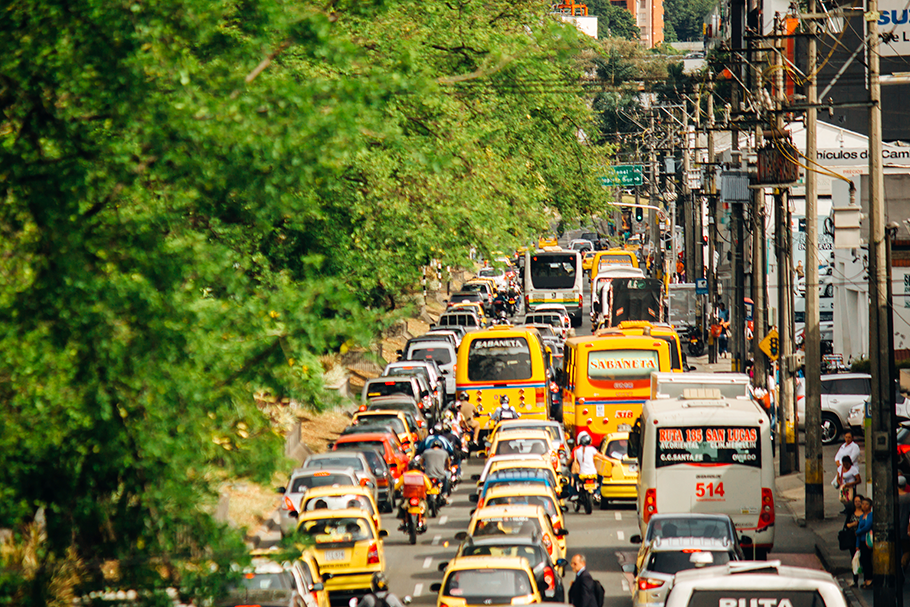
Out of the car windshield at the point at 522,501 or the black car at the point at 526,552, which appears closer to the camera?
the black car at the point at 526,552

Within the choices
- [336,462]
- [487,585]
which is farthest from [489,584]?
[336,462]

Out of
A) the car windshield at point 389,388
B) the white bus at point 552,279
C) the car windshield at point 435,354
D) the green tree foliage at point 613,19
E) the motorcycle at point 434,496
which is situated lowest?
the motorcycle at point 434,496

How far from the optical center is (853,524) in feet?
65.1

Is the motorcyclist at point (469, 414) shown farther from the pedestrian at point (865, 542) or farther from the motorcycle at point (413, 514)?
the pedestrian at point (865, 542)

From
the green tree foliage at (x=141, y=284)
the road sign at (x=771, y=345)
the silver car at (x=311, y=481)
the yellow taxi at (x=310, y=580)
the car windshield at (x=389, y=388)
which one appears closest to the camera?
the green tree foliage at (x=141, y=284)

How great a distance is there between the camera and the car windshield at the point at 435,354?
43.5 meters

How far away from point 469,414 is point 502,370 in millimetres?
1601

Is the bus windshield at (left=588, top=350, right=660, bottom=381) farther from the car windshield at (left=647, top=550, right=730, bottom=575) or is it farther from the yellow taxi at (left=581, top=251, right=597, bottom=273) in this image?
the yellow taxi at (left=581, top=251, right=597, bottom=273)

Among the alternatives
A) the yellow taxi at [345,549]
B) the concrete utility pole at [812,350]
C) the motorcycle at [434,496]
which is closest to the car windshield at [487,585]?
the yellow taxi at [345,549]

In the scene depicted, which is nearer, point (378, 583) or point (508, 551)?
point (508, 551)

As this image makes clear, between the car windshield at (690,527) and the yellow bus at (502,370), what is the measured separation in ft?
53.1

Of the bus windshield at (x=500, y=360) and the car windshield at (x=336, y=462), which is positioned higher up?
the bus windshield at (x=500, y=360)

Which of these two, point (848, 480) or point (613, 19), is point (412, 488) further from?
point (613, 19)

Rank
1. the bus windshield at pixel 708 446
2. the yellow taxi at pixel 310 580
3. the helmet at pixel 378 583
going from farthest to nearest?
the bus windshield at pixel 708 446
the helmet at pixel 378 583
the yellow taxi at pixel 310 580
